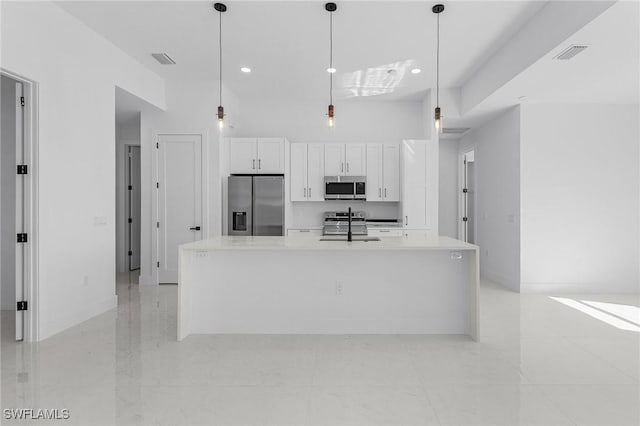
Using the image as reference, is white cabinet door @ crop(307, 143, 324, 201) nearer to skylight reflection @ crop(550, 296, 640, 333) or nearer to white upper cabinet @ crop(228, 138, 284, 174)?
white upper cabinet @ crop(228, 138, 284, 174)

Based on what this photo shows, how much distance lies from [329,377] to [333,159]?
415 centimetres

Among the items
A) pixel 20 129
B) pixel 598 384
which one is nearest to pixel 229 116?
pixel 20 129

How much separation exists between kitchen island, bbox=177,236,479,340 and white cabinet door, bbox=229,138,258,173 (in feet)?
8.49

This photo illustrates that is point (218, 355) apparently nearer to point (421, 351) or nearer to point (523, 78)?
point (421, 351)

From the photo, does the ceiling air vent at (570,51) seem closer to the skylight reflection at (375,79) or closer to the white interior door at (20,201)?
the skylight reflection at (375,79)

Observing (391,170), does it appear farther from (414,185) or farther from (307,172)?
(307,172)

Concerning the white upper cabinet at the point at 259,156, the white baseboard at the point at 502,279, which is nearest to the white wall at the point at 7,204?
the white upper cabinet at the point at 259,156

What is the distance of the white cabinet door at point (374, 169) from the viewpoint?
6.11 metres

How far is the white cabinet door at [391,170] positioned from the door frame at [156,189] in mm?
2893

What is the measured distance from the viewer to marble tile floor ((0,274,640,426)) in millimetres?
2107

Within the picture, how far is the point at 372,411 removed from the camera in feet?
6.99

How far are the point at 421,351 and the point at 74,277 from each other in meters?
3.57

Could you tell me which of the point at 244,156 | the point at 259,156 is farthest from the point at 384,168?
the point at 244,156

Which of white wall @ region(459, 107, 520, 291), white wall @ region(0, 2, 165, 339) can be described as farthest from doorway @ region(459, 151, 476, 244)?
white wall @ region(0, 2, 165, 339)
